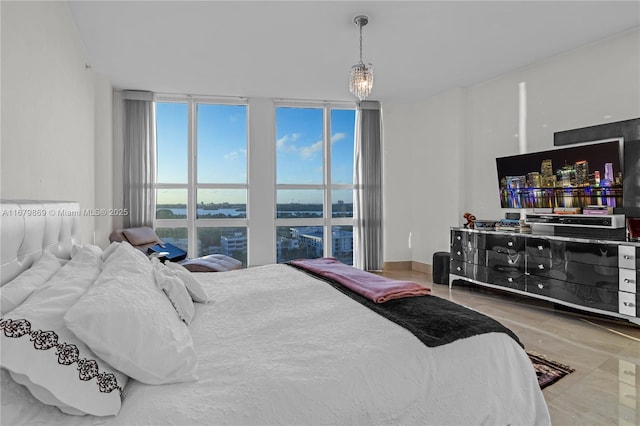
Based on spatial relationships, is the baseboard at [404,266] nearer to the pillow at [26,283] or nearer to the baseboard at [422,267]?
the baseboard at [422,267]

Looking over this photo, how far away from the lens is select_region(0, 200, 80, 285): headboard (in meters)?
1.38

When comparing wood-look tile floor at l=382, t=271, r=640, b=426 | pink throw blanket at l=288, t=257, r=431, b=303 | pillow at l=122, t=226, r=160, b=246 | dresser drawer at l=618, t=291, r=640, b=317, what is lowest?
wood-look tile floor at l=382, t=271, r=640, b=426

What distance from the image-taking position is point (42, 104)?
2.35m

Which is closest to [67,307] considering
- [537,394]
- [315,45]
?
[537,394]

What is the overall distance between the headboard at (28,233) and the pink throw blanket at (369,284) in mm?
1523

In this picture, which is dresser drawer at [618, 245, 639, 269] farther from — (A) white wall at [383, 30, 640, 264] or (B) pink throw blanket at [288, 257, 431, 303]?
(B) pink throw blanket at [288, 257, 431, 303]

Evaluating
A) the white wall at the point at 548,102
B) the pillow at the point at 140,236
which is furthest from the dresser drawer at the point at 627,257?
the pillow at the point at 140,236

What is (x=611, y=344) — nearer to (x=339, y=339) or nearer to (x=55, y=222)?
(x=339, y=339)

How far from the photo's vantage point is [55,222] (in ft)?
6.54

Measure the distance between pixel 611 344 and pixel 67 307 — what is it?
3.64 m

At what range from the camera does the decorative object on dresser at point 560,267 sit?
3150mm

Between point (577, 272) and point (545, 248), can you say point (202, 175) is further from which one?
point (577, 272)

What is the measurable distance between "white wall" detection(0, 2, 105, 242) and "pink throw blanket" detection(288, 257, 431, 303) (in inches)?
69.1

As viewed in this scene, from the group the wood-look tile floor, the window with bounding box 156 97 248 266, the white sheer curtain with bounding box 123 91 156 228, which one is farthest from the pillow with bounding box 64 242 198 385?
the window with bounding box 156 97 248 266
